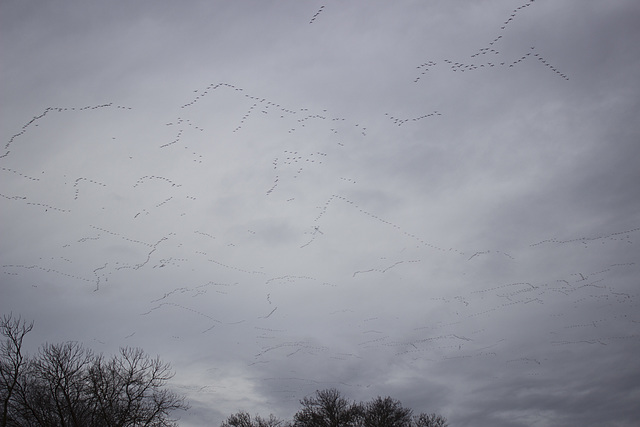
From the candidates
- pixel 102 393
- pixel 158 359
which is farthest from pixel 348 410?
pixel 102 393

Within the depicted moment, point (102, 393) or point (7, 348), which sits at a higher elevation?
point (7, 348)

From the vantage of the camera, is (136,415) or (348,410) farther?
(348,410)

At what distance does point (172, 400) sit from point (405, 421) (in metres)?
44.8

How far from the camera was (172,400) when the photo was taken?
3516 cm

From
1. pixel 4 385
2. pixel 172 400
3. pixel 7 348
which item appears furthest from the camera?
pixel 172 400

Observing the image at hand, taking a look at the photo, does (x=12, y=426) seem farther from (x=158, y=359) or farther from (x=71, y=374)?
(x=158, y=359)

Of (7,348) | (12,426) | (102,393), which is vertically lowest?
(12,426)

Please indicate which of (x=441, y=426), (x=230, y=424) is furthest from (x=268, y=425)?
(x=441, y=426)

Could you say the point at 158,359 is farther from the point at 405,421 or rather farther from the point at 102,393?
the point at 405,421

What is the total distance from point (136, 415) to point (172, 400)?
3.66m

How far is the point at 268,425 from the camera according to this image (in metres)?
76.1

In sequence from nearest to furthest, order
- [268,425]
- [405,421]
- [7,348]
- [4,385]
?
[4,385]
[7,348]
[405,421]
[268,425]

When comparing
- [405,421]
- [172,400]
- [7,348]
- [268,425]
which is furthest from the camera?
[268,425]

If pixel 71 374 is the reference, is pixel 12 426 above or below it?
below
